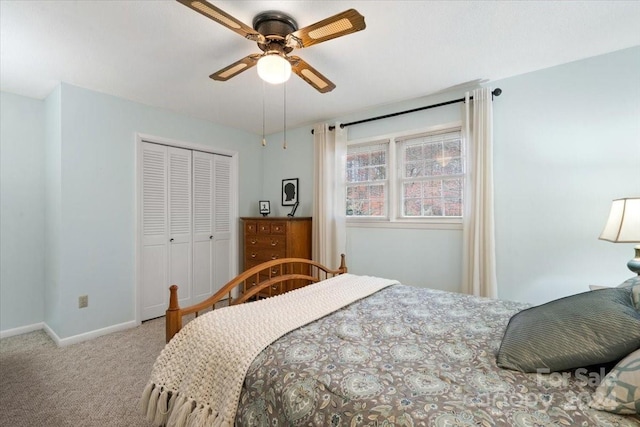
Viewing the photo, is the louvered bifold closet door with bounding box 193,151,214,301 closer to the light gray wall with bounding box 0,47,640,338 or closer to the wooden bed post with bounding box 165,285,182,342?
the light gray wall with bounding box 0,47,640,338

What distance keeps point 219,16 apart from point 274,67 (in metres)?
0.41

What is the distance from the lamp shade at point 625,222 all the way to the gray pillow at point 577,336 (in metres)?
0.86

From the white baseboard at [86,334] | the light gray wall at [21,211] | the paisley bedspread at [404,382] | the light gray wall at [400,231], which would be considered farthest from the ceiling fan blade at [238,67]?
the white baseboard at [86,334]

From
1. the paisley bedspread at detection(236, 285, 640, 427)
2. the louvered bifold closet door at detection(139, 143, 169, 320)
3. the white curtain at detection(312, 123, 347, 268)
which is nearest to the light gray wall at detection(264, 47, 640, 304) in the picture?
the white curtain at detection(312, 123, 347, 268)

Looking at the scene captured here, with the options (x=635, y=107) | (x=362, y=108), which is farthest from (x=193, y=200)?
(x=635, y=107)

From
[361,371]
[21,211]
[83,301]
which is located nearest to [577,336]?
[361,371]

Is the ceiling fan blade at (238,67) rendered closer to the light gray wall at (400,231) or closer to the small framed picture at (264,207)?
the light gray wall at (400,231)

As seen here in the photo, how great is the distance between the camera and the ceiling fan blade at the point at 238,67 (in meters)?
1.88

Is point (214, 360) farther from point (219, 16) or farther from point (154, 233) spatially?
point (154, 233)

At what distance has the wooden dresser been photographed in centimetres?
364

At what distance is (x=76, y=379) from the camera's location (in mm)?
2219

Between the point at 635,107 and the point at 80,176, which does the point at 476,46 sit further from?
the point at 80,176

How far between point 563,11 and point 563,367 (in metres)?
2.01

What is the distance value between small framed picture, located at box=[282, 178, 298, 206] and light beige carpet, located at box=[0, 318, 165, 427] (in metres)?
2.21
